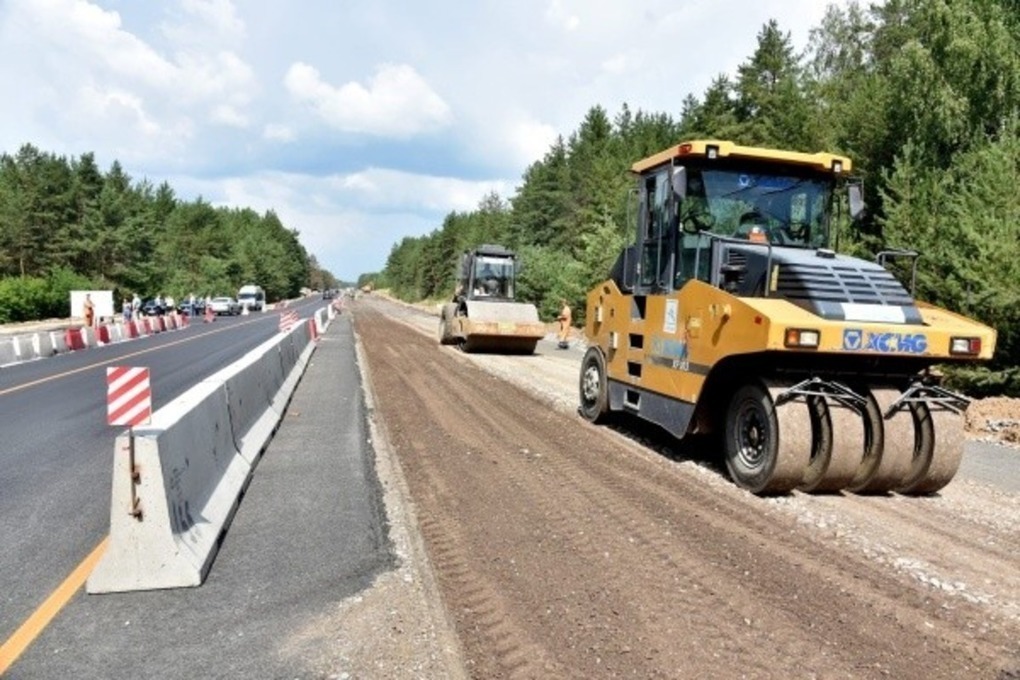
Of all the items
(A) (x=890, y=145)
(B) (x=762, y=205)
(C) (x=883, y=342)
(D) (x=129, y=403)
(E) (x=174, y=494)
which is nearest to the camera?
(E) (x=174, y=494)

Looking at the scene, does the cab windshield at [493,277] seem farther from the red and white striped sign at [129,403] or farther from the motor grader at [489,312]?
the red and white striped sign at [129,403]

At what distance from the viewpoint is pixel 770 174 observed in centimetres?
809

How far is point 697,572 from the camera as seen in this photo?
16.1 feet

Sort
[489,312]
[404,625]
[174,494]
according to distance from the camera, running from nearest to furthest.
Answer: [404,625] < [174,494] < [489,312]

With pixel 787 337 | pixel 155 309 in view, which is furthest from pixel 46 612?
pixel 155 309

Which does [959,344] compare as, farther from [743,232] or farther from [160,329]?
[160,329]

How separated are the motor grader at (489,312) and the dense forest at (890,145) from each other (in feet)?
29.7

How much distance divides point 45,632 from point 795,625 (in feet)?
14.1

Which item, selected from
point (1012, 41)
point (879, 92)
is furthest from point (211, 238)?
point (1012, 41)

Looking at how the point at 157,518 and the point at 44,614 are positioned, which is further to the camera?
the point at 157,518

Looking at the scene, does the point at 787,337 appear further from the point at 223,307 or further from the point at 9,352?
the point at 223,307

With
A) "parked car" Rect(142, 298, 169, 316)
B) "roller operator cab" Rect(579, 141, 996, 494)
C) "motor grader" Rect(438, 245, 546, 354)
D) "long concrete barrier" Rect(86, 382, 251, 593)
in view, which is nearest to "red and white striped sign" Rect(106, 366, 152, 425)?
"long concrete barrier" Rect(86, 382, 251, 593)

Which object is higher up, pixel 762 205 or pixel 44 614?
pixel 762 205

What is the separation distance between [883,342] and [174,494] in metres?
5.98
